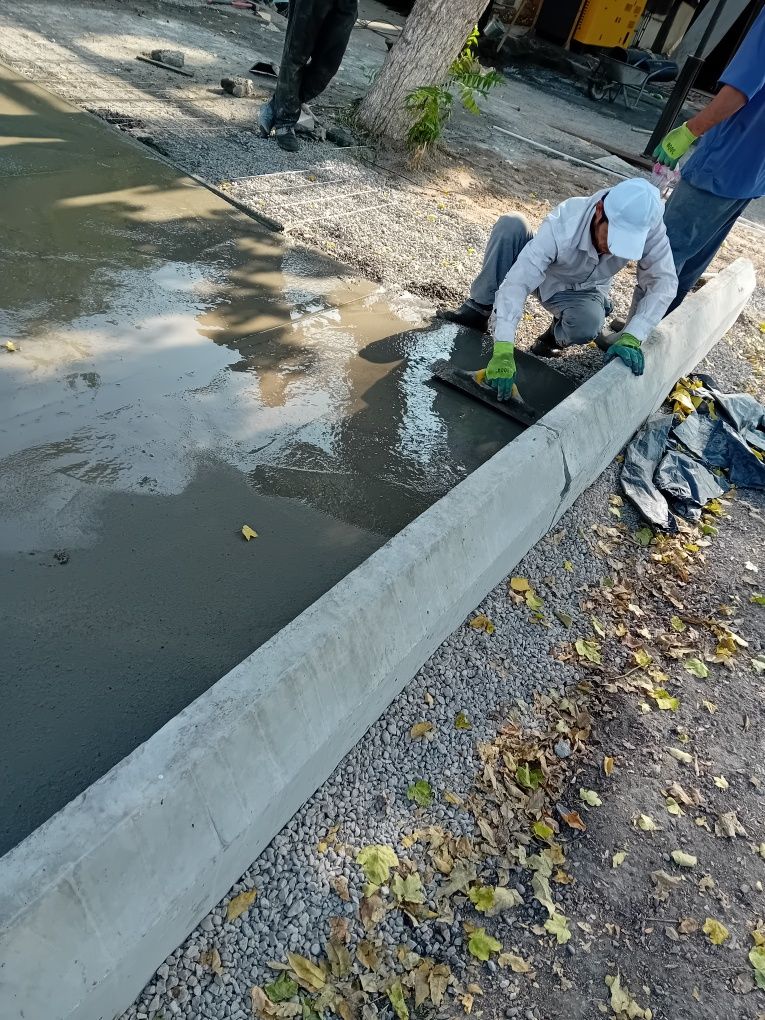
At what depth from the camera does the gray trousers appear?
14.5ft

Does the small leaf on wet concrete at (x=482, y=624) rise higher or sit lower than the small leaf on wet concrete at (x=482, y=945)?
higher

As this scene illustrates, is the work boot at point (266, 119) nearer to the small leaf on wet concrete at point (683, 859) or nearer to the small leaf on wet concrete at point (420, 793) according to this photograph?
the small leaf on wet concrete at point (420, 793)

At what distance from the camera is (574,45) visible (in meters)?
17.2

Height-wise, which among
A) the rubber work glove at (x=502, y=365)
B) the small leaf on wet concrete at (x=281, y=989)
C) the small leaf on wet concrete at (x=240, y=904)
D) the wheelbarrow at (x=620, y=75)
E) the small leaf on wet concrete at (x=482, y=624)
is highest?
the wheelbarrow at (x=620, y=75)

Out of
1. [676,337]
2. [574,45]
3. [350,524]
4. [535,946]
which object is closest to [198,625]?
[350,524]

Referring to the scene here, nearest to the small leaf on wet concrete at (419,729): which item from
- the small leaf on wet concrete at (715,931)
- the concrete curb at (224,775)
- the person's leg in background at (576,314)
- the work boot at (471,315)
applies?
the concrete curb at (224,775)

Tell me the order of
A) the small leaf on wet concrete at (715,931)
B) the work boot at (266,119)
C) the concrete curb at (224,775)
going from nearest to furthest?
the concrete curb at (224,775), the small leaf on wet concrete at (715,931), the work boot at (266,119)

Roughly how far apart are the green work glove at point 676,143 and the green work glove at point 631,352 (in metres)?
1.24

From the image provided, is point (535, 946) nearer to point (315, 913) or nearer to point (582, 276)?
point (315, 913)

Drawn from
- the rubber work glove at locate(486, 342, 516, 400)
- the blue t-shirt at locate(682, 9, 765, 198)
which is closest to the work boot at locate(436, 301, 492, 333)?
the rubber work glove at locate(486, 342, 516, 400)

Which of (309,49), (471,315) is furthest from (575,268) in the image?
(309,49)

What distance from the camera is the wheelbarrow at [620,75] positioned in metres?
15.2

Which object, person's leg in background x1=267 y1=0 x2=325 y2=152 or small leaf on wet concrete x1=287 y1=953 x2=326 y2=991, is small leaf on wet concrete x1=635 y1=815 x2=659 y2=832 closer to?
small leaf on wet concrete x1=287 y1=953 x2=326 y2=991

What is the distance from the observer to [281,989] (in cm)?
188
